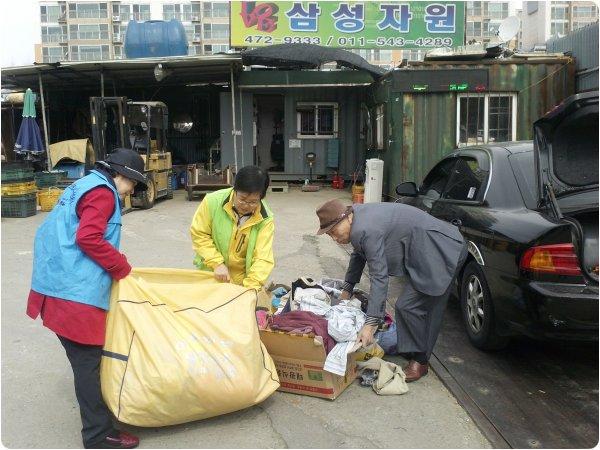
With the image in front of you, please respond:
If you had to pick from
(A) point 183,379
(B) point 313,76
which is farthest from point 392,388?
(B) point 313,76

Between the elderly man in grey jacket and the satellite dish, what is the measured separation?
1075 centimetres

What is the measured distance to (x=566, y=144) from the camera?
4.17 m

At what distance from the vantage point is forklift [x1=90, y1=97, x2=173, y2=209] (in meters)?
13.3

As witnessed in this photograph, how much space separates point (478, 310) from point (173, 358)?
2.55 meters

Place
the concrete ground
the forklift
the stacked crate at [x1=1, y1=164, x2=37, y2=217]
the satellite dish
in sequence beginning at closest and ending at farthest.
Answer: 1. the concrete ground
2. the stacked crate at [x1=1, y1=164, x2=37, y2=217]
3. the satellite dish
4. the forklift

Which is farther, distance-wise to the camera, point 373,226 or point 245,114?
point 245,114

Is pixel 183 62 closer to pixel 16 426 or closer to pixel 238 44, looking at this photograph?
pixel 238 44

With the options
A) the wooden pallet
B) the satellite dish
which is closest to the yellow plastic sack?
the satellite dish

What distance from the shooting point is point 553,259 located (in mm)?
3598

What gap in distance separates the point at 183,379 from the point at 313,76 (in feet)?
46.8

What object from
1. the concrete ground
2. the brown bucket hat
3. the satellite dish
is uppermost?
the satellite dish

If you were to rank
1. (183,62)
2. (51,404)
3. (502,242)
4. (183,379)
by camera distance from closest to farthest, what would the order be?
1. (183,379)
2. (51,404)
3. (502,242)
4. (183,62)

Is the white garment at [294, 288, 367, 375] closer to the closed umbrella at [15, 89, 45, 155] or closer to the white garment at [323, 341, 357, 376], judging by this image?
the white garment at [323, 341, 357, 376]

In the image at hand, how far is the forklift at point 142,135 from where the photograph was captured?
43.6ft
